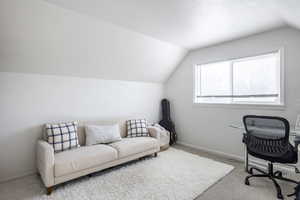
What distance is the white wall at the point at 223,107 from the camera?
2.60 metres

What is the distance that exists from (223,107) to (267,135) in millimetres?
1245

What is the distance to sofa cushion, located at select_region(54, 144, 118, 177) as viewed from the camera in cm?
212

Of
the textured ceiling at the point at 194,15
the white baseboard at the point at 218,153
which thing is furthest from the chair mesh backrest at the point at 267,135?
the textured ceiling at the point at 194,15

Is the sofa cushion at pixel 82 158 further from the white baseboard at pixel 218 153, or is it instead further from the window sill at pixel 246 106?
the window sill at pixel 246 106

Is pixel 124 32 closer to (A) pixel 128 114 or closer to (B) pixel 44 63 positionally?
(B) pixel 44 63

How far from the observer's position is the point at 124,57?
10.7ft

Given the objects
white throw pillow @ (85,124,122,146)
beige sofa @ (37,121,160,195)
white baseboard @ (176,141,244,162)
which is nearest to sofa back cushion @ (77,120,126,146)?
beige sofa @ (37,121,160,195)

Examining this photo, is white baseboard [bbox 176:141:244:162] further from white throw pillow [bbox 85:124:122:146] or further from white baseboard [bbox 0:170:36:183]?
white baseboard [bbox 0:170:36:183]

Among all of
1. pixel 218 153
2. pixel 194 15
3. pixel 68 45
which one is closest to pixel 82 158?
pixel 68 45

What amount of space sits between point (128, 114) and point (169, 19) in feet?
7.55

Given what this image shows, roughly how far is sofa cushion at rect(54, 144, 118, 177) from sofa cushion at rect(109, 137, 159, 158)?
0.12 m

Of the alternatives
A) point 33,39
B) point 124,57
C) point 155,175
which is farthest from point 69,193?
point 124,57

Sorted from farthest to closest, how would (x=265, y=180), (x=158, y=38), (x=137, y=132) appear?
(x=137, y=132)
(x=158, y=38)
(x=265, y=180)

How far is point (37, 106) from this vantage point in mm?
2660
